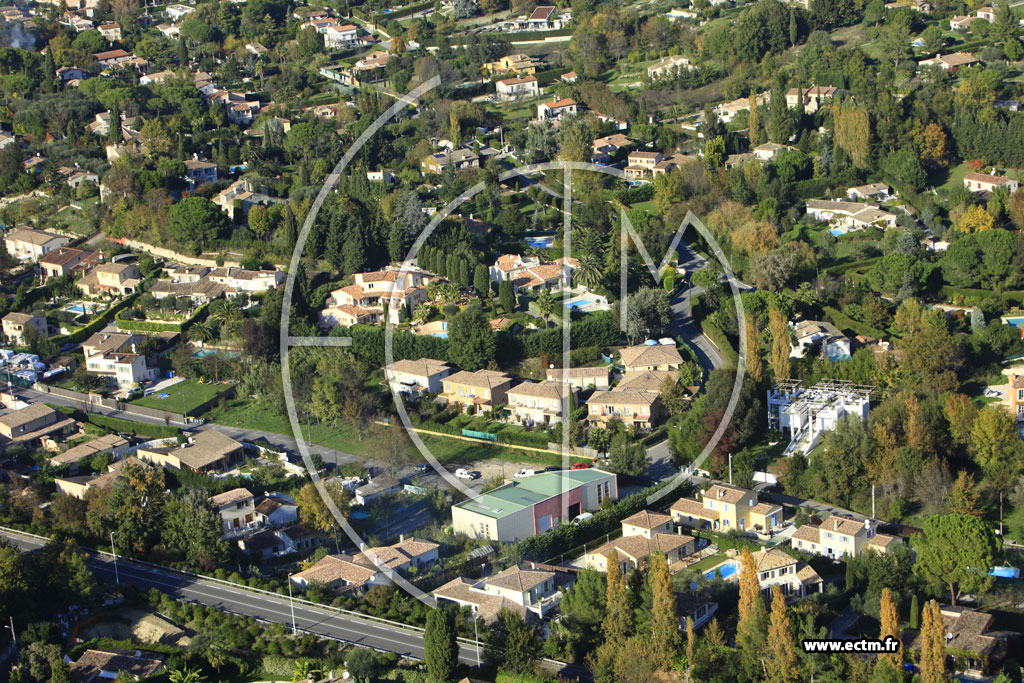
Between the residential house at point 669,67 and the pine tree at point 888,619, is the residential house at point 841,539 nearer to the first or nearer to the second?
the pine tree at point 888,619

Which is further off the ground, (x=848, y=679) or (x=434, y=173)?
(x=434, y=173)

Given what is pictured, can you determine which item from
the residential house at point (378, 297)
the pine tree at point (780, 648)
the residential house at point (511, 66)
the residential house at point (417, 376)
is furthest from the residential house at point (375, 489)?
the residential house at point (511, 66)

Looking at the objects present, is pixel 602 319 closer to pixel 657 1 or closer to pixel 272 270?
pixel 272 270

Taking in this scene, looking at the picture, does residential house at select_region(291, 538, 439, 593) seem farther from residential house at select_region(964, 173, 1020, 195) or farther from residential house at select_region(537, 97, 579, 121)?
residential house at select_region(537, 97, 579, 121)

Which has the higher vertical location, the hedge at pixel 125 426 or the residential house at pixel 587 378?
the residential house at pixel 587 378

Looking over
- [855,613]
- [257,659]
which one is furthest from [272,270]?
[855,613]

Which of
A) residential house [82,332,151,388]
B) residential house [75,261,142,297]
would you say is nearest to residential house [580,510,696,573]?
residential house [82,332,151,388]
